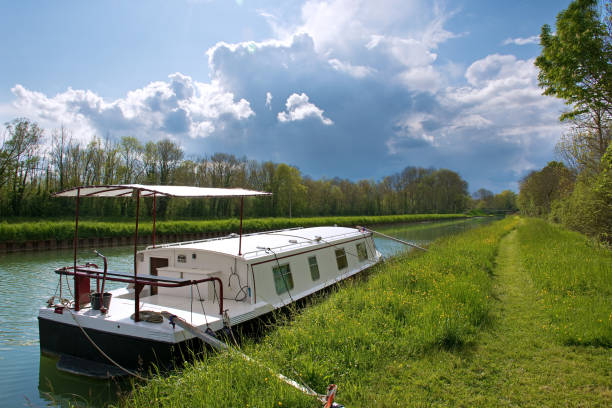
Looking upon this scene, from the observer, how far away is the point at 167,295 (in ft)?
25.9

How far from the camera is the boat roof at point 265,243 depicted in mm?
7926

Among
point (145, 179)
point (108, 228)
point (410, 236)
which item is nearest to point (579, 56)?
point (410, 236)

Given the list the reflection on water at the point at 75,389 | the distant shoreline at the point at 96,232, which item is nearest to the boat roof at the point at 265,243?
the reflection on water at the point at 75,389

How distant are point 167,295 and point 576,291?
30.3 ft

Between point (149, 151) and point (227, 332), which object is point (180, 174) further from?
point (227, 332)

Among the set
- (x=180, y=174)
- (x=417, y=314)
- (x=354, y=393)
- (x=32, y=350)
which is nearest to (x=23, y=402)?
(x=32, y=350)

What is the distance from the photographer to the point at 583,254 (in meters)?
11.5

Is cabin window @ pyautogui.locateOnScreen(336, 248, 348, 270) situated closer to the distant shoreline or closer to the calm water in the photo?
the calm water

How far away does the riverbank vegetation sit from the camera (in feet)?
13.1

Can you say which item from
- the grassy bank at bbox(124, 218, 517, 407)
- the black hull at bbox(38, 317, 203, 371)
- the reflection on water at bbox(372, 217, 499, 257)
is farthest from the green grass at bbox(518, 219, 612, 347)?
the reflection on water at bbox(372, 217, 499, 257)

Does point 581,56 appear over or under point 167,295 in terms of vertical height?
over

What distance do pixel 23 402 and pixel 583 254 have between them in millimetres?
15087

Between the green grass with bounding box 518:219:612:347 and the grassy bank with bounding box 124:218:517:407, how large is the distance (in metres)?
1.23

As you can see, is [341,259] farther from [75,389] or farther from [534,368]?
[75,389]
